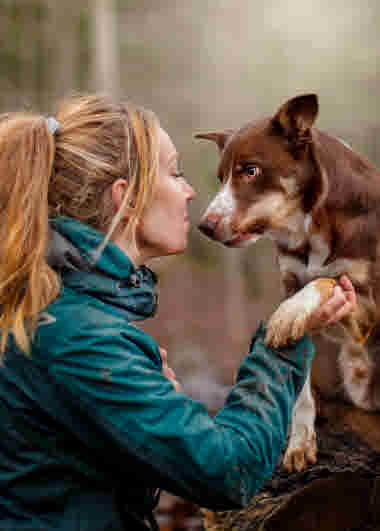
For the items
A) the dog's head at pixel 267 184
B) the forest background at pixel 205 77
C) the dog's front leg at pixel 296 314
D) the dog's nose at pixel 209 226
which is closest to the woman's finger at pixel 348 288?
the dog's front leg at pixel 296 314

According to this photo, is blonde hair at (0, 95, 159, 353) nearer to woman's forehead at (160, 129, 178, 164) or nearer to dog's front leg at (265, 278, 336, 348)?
woman's forehead at (160, 129, 178, 164)

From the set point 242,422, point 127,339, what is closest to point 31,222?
point 127,339

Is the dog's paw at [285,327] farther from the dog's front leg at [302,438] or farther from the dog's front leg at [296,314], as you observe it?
the dog's front leg at [302,438]

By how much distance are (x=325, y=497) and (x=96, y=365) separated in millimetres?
942

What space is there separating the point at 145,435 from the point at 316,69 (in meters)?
5.28

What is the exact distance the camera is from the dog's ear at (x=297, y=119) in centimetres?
158

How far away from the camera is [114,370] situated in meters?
1.05

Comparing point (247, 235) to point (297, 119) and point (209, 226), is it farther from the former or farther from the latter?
point (297, 119)

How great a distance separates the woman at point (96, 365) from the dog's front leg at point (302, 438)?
0.50 m

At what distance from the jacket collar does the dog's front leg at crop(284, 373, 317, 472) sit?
2.46ft

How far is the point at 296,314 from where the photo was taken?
53.2 inches

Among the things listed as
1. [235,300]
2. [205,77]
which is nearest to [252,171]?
[235,300]

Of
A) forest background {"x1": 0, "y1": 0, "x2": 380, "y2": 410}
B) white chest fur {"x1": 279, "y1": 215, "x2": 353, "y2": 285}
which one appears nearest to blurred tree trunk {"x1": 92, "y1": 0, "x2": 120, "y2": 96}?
forest background {"x1": 0, "y1": 0, "x2": 380, "y2": 410}

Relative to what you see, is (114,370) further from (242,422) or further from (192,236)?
(192,236)
